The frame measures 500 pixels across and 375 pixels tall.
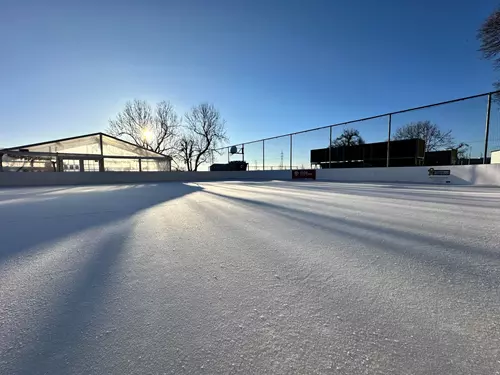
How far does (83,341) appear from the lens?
719 millimetres

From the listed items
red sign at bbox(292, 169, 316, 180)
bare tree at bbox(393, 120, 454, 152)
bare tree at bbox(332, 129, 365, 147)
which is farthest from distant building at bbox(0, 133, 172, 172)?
bare tree at bbox(393, 120, 454, 152)

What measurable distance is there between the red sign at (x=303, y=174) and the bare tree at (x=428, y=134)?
414 cm

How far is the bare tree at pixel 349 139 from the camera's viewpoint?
10.5m

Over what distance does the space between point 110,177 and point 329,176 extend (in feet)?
38.2

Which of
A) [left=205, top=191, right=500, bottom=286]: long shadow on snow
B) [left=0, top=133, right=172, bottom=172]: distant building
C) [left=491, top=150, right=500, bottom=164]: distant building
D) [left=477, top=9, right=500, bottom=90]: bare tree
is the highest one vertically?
[left=477, top=9, right=500, bottom=90]: bare tree

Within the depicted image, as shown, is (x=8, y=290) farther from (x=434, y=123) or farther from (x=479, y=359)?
(x=434, y=123)

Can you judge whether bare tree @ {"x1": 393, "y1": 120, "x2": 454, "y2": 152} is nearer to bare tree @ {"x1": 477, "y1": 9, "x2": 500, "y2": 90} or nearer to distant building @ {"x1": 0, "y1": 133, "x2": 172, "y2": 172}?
bare tree @ {"x1": 477, "y1": 9, "x2": 500, "y2": 90}

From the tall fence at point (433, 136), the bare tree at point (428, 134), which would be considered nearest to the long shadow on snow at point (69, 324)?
the tall fence at point (433, 136)

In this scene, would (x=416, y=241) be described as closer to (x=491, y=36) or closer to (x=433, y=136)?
(x=433, y=136)

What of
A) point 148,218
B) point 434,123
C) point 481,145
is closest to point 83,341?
point 148,218

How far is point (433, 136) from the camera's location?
8352 millimetres

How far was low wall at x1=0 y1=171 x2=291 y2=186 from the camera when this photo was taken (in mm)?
9891

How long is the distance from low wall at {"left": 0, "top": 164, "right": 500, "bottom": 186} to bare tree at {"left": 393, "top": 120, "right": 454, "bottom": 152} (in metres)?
1.00

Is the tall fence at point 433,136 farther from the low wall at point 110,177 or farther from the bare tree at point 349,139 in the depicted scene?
the low wall at point 110,177
